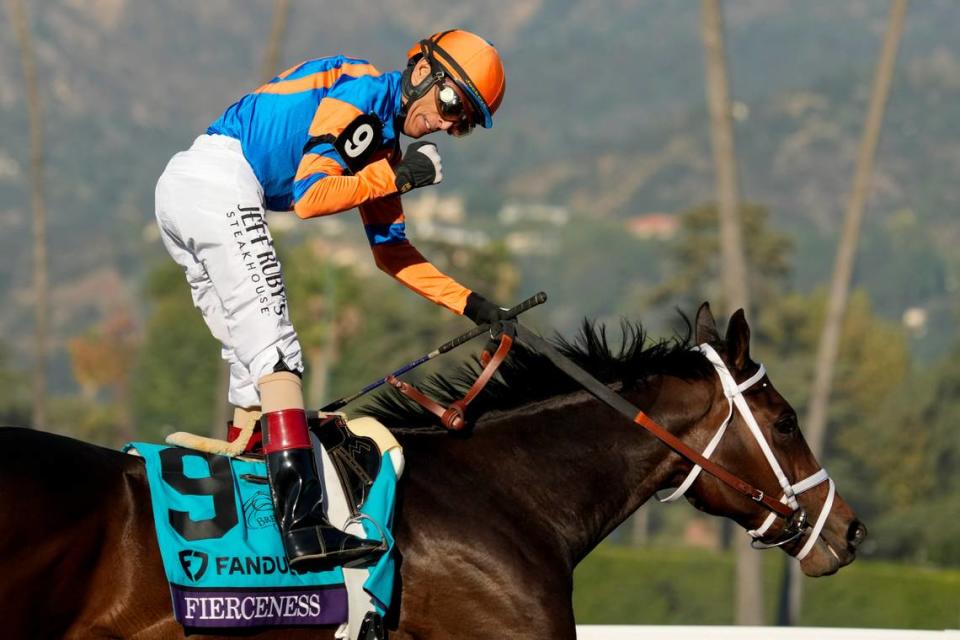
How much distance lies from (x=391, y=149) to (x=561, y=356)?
90 centimetres

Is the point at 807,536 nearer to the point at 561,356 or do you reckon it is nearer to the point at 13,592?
the point at 561,356

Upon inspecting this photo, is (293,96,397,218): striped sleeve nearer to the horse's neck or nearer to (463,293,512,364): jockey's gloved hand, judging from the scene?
(463,293,512,364): jockey's gloved hand

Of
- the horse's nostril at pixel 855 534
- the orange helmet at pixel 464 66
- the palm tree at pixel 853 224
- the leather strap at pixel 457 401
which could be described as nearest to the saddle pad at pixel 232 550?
the leather strap at pixel 457 401

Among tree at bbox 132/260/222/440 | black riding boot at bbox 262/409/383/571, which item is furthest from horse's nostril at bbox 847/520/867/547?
tree at bbox 132/260/222/440

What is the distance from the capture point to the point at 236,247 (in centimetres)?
414

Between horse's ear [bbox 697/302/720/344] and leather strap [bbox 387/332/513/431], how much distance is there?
777 millimetres

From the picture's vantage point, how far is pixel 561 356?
473cm

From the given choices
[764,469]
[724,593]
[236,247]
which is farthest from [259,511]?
[724,593]

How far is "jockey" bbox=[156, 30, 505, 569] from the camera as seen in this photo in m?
4.05

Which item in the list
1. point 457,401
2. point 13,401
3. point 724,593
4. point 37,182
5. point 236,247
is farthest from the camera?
point 13,401

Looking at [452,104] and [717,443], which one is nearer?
[452,104]

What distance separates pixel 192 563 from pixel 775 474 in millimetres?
2038

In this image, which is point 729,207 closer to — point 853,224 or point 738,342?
point 853,224

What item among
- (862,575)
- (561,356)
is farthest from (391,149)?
(862,575)
